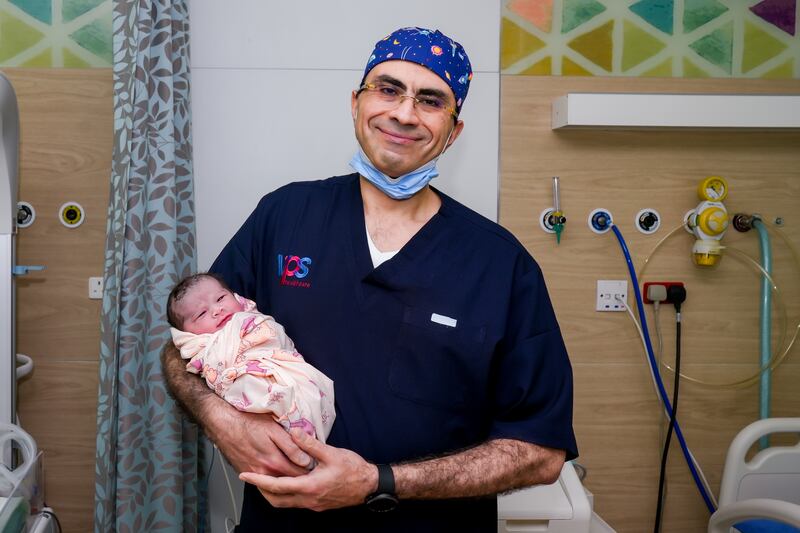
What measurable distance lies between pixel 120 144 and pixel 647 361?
185cm

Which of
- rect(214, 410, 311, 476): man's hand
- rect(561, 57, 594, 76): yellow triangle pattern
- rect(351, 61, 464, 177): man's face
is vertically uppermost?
rect(561, 57, 594, 76): yellow triangle pattern

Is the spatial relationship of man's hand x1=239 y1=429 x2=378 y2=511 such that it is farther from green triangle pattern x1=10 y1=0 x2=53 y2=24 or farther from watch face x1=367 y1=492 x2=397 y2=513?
green triangle pattern x1=10 y1=0 x2=53 y2=24

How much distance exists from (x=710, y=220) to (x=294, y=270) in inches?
58.1

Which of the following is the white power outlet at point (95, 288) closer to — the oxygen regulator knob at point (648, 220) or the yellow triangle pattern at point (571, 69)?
the yellow triangle pattern at point (571, 69)

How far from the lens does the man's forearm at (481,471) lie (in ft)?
3.83

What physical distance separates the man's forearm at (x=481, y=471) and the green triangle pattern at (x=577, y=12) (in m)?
1.51

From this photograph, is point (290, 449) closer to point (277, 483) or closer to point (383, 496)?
point (277, 483)

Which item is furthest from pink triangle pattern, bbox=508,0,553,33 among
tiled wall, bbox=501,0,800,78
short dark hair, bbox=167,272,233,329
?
short dark hair, bbox=167,272,233,329

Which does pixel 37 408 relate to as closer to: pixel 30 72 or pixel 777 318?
pixel 30 72

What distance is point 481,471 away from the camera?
121cm

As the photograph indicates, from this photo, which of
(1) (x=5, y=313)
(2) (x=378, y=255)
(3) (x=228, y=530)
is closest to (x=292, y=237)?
(2) (x=378, y=255)

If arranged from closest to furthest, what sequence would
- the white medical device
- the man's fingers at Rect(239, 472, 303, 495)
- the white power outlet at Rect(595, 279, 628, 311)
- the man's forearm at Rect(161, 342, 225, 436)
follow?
the man's fingers at Rect(239, 472, 303, 495) < the man's forearm at Rect(161, 342, 225, 436) < the white medical device < the white power outlet at Rect(595, 279, 628, 311)

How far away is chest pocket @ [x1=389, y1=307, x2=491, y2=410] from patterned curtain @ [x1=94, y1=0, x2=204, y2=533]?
814mm

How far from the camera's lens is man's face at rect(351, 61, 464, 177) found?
1353 mm
